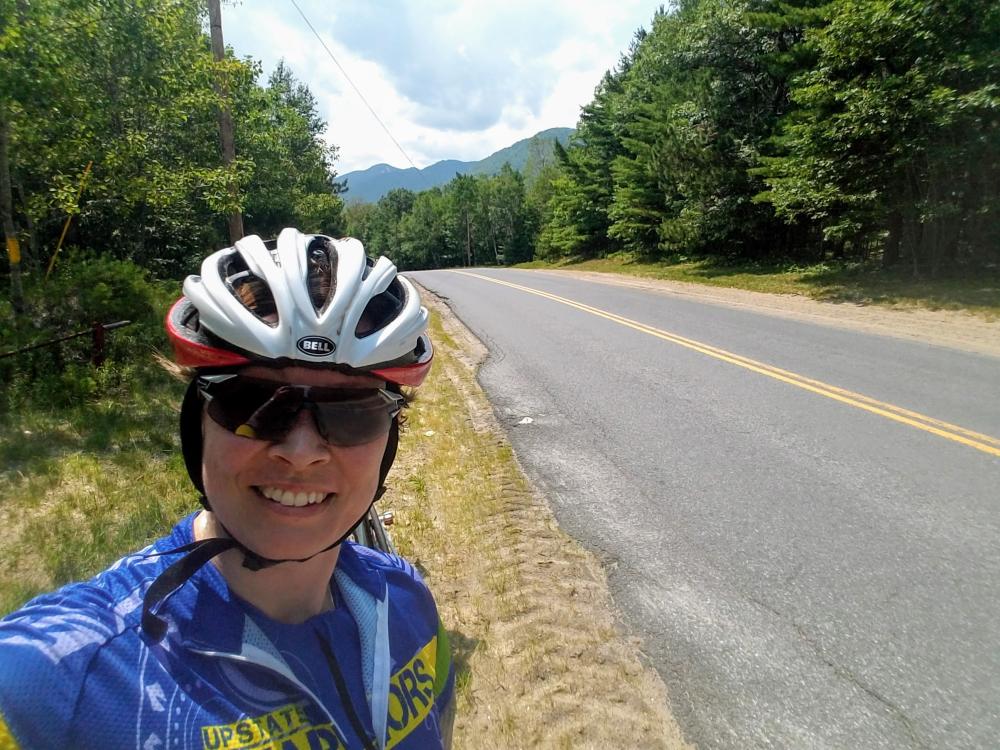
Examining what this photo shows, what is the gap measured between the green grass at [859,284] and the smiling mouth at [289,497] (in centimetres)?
1450

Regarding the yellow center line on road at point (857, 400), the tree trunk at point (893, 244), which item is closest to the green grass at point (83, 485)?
the yellow center line on road at point (857, 400)

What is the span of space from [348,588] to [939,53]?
18204mm

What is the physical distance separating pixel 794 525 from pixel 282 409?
3902 millimetres

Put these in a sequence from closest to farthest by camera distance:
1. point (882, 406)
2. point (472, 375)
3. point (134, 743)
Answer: point (134, 743), point (882, 406), point (472, 375)

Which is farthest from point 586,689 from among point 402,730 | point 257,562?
point 257,562

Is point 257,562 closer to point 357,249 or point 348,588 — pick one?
point 348,588

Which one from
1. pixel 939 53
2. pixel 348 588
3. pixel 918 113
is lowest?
pixel 348 588

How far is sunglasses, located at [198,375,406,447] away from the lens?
4.27 feet

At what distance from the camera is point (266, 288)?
149 cm

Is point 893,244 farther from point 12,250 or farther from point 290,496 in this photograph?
point 12,250

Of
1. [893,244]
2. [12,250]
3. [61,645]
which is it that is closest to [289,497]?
[61,645]

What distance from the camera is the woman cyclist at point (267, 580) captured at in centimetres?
97

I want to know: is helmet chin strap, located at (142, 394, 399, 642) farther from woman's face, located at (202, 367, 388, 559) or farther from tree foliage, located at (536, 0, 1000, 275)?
tree foliage, located at (536, 0, 1000, 275)

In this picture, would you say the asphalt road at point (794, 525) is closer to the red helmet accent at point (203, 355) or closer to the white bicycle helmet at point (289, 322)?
the white bicycle helmet at point (289, 322)
